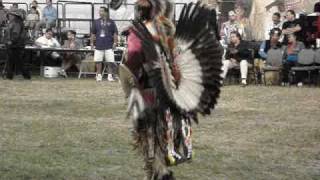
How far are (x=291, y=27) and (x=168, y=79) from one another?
1352cm

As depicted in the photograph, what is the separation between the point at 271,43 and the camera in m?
18.6

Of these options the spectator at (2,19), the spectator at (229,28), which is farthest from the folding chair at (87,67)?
the spectator at (229,28)

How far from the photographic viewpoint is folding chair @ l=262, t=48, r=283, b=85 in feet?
59.6

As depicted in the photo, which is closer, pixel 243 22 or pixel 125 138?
pixel 125 138

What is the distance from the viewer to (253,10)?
21.6 metres

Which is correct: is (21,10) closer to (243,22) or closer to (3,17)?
(3,17)

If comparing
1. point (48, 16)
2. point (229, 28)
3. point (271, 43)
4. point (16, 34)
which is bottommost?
point (271, 43)

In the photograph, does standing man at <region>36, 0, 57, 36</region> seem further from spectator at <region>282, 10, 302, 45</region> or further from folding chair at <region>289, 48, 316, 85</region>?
folding chair at <region>289, 48, 316, 85</region>

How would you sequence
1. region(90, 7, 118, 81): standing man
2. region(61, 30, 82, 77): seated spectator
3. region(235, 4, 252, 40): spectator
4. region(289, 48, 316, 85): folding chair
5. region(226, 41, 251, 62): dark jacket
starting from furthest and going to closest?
1. region(61, 30, 82, 77): seated spectator
2. region(235, 4, 252, 40): spectator
3. region(90, 7, 118, 81): standing man
4. region(226, 41, 251, 62): dark jacket
5. region(289, 48, 316, 85): folding chair

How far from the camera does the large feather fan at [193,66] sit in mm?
5332

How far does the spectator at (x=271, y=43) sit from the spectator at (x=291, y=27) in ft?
0.54

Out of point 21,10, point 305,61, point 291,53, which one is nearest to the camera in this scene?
point 305,61

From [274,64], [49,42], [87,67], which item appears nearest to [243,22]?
[274,64]

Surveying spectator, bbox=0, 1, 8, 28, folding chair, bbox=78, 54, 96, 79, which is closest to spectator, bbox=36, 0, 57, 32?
spectator, bbox=0, 1, 8, 28
